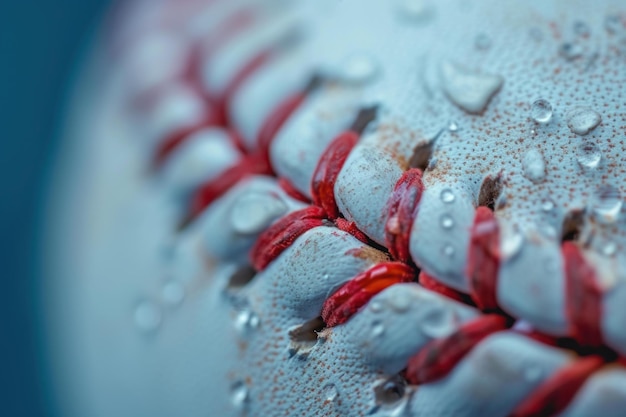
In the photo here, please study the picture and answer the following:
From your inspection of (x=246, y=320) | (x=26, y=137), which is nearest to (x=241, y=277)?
(x=246, y=320)

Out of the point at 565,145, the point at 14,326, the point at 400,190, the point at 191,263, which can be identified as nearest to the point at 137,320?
the point at 191,263

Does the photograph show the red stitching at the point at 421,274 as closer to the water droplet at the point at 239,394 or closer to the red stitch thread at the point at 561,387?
the red stitch thread at the point at 561,387

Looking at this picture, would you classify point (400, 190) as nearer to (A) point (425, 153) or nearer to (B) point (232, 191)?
(A) point (425, 153)

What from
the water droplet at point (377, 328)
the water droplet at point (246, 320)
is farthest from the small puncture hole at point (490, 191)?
the water droplet at point (246, 320)

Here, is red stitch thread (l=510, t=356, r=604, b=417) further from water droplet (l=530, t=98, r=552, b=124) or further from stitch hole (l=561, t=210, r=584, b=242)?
water droplet (l=530, t=98, r=552, b=124)

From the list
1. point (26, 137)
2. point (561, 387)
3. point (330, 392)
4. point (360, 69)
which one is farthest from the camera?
point (26, 137)

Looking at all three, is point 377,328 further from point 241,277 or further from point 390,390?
point 241,277
